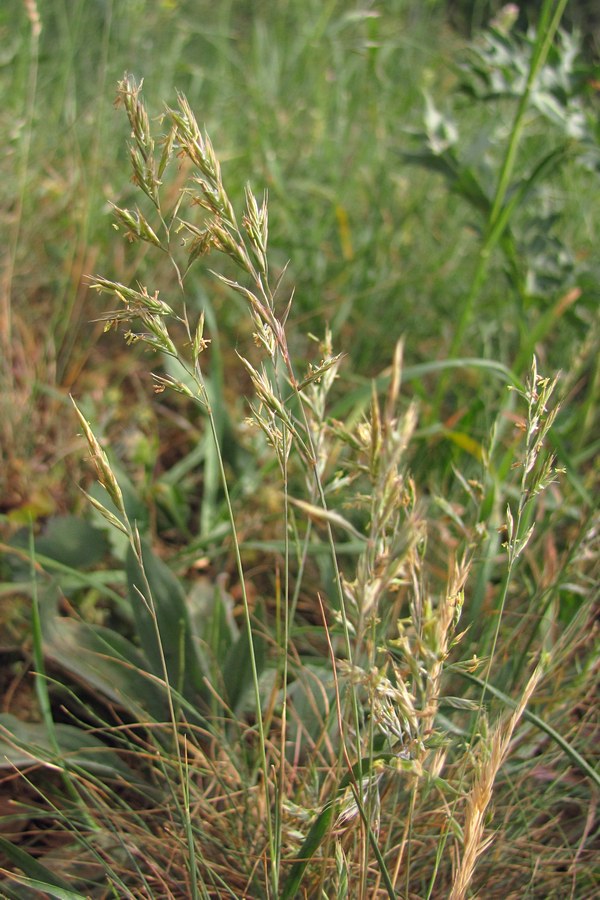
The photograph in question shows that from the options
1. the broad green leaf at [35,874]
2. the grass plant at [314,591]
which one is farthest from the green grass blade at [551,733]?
the broad green leaf at [35,874]

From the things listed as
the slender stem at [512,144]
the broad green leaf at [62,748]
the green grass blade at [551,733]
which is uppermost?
the slender stem at [512,144]

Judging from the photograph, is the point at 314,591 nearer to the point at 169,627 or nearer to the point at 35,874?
the point at 169,627

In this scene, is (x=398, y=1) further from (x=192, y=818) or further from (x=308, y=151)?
(x=192, y=818)

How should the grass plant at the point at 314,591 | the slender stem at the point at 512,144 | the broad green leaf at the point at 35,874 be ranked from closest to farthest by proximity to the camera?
the grass plant at the point at 314,591 → the broad green leaf at the point at 35,874 → the slender stem at the point at 512,144

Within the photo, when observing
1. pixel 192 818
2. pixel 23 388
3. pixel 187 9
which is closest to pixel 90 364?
pixel 23 388

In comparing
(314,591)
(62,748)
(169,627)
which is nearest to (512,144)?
(314,591)

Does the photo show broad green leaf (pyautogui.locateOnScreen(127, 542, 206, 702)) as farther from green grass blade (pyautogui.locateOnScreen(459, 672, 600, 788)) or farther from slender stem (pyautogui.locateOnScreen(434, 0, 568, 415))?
slender stem (pyautogui.locateOnScreen(434, 0, 568, 415))

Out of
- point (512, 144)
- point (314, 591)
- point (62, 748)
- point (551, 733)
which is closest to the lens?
point (551, 733)

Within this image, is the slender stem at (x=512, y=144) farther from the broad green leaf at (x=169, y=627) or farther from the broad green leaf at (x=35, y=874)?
the broad green leaf at (x=35, y=874)
